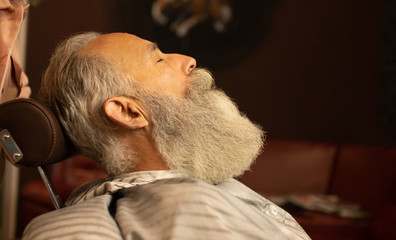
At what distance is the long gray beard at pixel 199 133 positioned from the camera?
1.59m

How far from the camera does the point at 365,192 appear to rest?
349 centimetres

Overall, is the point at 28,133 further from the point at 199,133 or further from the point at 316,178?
the point at 316,178

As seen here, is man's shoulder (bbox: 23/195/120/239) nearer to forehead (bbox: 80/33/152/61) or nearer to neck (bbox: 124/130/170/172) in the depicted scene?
neck (bbox: 124/130/170/172)

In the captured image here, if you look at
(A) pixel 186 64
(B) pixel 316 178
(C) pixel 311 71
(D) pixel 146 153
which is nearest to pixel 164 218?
(D) pixel 146 153

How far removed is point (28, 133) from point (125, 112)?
0.97ft

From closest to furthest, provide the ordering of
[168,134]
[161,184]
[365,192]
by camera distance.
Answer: [161,184], [168,134], [365,192]

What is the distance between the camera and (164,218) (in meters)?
1.25

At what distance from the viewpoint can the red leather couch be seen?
3.22m

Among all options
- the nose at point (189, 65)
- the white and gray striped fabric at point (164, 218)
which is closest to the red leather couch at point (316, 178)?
the nose at point (189, 65)

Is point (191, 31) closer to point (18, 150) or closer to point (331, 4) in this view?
point (331, 4)

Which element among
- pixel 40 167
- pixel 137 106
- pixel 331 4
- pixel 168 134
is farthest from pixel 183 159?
pixel 331 4

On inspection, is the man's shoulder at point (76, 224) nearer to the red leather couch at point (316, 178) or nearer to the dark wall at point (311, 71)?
the red leather couch at point (316, 178)

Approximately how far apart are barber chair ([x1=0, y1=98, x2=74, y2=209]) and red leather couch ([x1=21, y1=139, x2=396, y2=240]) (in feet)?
5.99

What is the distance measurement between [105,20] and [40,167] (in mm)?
3039
